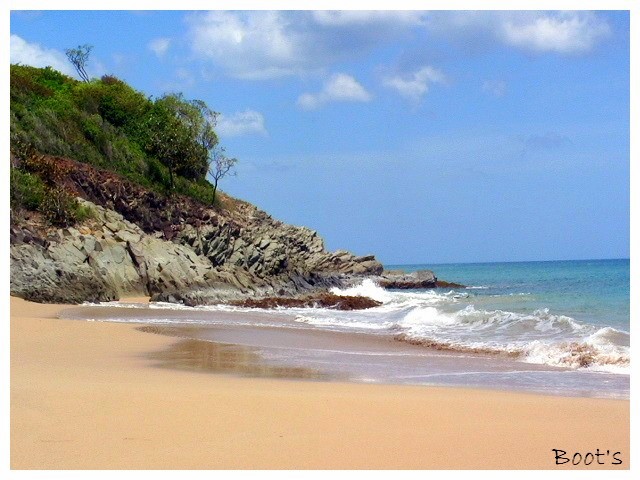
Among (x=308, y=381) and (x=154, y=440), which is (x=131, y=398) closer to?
(x=154, y=440)

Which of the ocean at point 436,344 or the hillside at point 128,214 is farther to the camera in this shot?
the hillside at point 128,214

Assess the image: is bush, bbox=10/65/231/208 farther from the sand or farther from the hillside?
the sand

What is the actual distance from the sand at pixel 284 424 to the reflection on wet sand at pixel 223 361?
79 centimetres

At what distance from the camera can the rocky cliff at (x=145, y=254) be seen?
85.5 feet

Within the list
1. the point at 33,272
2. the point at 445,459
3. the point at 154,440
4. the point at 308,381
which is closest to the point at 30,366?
the point at 308,381

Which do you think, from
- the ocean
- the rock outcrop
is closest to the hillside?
the rock outcrop

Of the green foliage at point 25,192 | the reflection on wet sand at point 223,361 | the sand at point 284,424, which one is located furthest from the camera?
the green foliage at point 25,192

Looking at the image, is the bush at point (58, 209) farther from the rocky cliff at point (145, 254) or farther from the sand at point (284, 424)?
the sand at point (284, 424)

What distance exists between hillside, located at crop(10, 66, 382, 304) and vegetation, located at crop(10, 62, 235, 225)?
3.3 inches

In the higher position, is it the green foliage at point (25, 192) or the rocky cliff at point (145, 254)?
the green foliage at point (25, 192)

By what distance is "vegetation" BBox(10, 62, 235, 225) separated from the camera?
39.4 m

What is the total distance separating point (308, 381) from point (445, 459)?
3.96 meters

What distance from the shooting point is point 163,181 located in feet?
147

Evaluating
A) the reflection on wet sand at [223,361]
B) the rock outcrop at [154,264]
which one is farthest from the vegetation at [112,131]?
the reflection on wet sand at [223,361]
